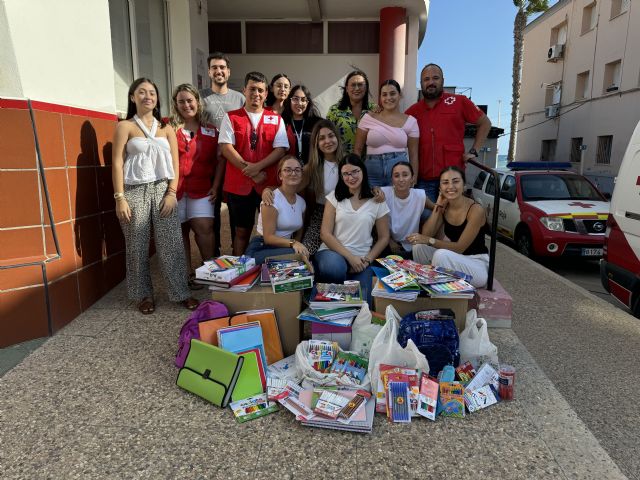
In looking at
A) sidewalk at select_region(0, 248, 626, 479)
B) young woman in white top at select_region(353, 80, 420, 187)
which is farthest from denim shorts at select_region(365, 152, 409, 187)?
sidewalk at select_region(0, 248, 626, 479)

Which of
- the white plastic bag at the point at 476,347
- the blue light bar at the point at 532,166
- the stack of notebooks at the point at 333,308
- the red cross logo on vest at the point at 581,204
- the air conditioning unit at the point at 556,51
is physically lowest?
the white plastic bag at the point at 476,347

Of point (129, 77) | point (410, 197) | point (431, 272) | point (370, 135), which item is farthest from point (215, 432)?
point (129, 77)

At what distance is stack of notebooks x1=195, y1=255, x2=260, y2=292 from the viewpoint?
301 cm

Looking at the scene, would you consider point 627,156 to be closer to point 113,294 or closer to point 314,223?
point 314,223

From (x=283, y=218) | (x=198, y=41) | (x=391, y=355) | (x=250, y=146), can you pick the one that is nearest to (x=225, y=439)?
(x=391, y=355)

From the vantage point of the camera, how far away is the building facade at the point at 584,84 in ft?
54.2

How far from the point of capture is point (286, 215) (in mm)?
3676

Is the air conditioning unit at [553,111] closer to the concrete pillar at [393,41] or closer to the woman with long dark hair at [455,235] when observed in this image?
the concrete pillar at [393,41]

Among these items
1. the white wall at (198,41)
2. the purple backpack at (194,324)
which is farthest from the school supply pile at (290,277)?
the white wall at (198,41)

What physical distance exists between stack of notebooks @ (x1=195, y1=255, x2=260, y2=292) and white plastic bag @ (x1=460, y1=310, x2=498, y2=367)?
4.70ft

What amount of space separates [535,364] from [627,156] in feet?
9.92

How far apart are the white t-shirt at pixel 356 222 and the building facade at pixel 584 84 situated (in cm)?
1644

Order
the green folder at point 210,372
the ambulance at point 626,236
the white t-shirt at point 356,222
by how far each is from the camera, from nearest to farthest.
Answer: the green folder at point 210,372
the white t-shirt at point 356,222
the ambulance at point 626,236

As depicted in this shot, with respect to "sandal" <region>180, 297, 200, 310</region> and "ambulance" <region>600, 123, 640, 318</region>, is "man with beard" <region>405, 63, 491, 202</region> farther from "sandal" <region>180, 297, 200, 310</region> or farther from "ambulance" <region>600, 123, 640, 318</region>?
"sandal" <region>180, 297, 200, 310</region>
